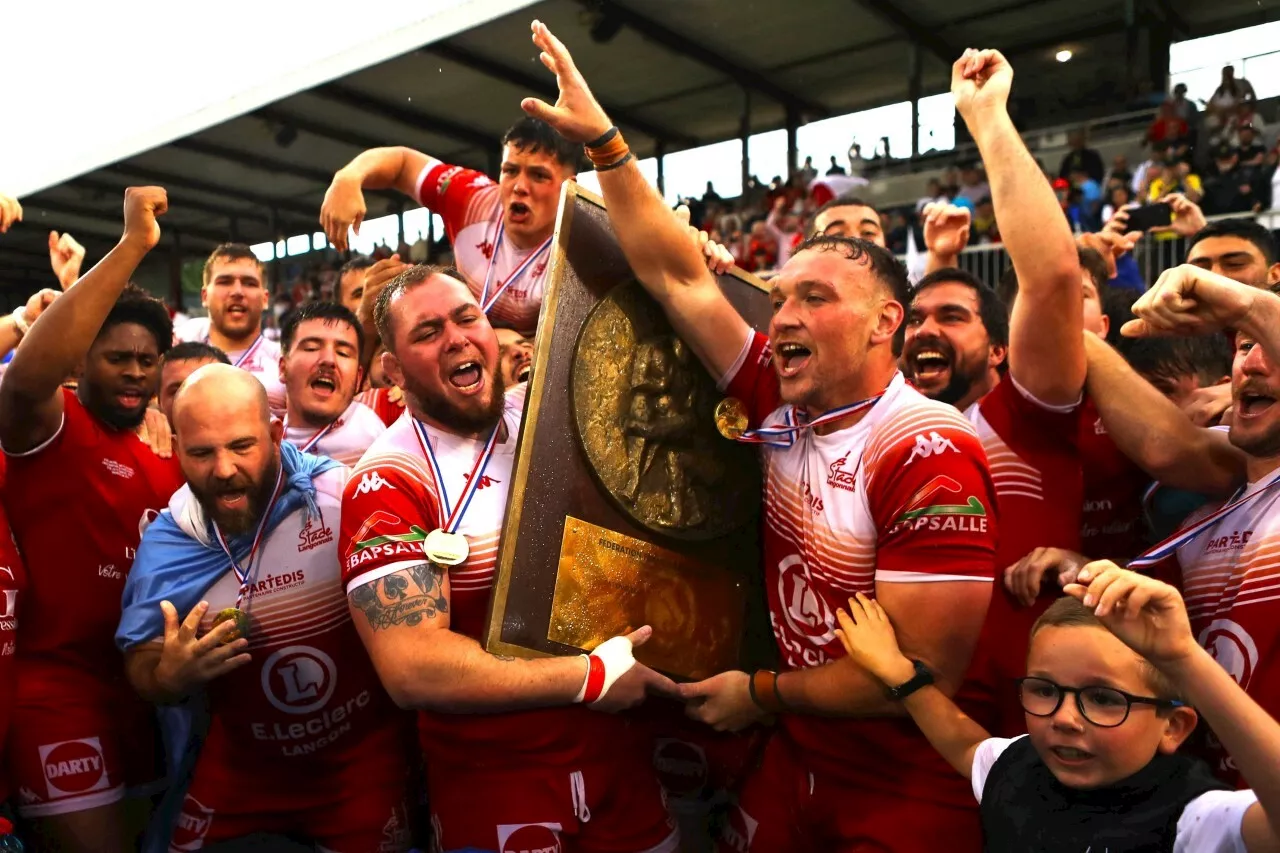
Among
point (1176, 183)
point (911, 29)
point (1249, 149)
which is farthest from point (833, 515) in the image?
point (911, 29)

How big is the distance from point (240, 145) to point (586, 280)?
16.6m

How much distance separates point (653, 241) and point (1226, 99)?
39.6ft

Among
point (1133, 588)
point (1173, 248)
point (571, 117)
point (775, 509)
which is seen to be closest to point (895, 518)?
point (775, 509)

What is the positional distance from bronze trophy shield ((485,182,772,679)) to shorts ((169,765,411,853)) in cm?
96

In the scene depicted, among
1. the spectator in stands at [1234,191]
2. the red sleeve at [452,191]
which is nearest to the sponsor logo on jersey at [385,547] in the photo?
the red sleeve at [452,191]

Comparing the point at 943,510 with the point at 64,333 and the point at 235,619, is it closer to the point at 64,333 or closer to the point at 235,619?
the point at 235,619

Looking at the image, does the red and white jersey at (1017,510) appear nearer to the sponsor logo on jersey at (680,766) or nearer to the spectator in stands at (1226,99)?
the sponsor logo on jersey at (680,766)

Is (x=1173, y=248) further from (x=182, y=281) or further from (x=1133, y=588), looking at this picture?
(x=182, y=281)

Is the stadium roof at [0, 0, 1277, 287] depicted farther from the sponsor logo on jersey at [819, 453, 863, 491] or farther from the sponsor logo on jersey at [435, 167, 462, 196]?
the sponsor logo on jersey at [819, 453, 863, 491]

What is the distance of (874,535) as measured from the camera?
267 centimetres

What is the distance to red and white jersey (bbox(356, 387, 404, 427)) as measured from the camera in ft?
15.5

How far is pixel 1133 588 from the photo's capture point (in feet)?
5.95

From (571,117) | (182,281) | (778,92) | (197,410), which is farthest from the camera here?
(182,281)

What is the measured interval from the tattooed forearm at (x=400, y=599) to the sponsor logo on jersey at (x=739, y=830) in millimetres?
1032
